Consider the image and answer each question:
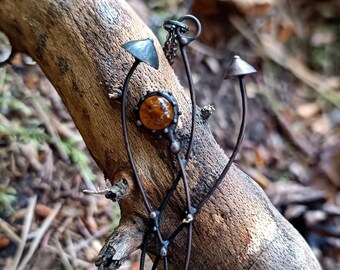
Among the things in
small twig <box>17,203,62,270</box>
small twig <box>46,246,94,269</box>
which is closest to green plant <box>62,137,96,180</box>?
small twig <box>17,203,62,270</box>

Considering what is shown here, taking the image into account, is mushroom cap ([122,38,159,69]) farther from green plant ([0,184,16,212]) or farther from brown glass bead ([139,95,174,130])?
green plant ([0,184,16,212])

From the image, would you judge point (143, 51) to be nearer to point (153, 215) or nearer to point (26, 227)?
point (153, 215)

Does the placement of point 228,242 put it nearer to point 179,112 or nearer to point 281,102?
point 179,112

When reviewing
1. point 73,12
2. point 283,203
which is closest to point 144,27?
point 73,12

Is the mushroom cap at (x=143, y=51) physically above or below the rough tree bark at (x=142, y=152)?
above

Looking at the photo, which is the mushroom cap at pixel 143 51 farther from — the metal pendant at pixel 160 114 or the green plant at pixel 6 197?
the green plant at pixel 6 197

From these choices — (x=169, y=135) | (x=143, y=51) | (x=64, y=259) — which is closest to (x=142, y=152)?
(x=169, y=135)

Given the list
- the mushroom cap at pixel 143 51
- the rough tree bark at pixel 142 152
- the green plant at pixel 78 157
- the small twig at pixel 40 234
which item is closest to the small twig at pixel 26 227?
the small twig at pixel 40 234

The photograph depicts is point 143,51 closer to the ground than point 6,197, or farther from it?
farther from it
